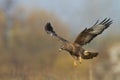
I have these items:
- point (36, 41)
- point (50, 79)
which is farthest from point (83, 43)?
point (36, 41)

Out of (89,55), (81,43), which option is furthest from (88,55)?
(81,43)

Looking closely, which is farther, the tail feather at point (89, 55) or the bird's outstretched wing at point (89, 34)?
the bird's outstretched wing at point (89, 34)

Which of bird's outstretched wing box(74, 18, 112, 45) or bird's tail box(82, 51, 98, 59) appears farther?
bird's outstretched wing box(74, 18, 112, 45)

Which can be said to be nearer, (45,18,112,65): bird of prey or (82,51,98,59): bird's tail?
(82,51,98,59): bird's tail

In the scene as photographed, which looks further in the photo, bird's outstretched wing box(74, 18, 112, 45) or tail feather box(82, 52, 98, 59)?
bird's outstretched wing box(74, 18, 112, 45)

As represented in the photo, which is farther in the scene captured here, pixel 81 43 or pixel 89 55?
pixel 81 43

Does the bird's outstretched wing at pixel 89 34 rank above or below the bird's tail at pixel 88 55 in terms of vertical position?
above

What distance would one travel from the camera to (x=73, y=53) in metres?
13.3

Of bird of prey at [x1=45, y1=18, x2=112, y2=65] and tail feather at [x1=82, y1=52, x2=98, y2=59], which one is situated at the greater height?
bird of prey at [x1=45, y1=18, x2=112, y2=65]

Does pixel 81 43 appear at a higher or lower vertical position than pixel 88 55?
higher

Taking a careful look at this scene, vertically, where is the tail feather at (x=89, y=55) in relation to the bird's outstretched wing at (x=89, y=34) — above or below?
below

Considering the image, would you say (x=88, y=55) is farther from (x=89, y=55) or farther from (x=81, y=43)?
(x=81, y=43)

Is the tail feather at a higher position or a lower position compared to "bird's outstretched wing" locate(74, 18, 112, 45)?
lower

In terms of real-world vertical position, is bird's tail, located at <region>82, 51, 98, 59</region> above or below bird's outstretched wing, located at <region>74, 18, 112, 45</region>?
below
